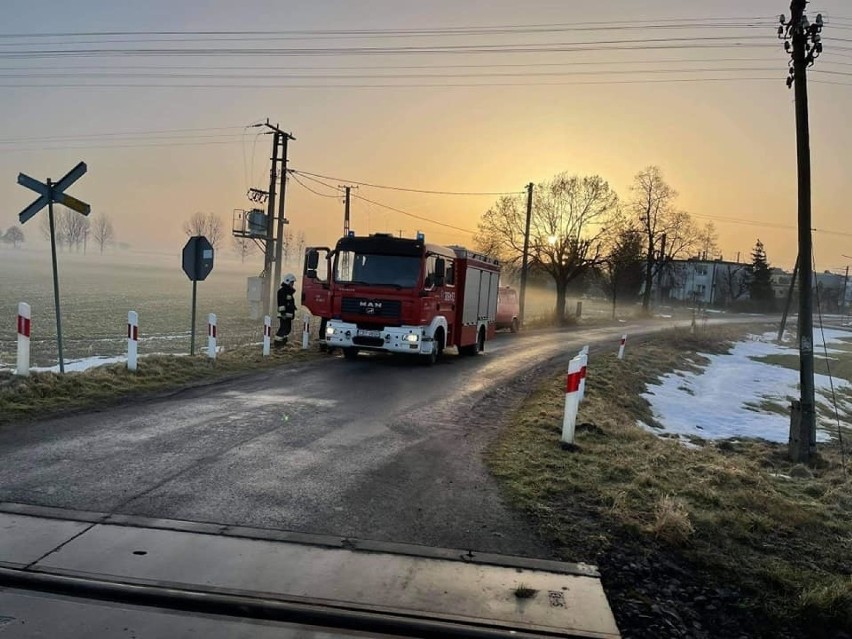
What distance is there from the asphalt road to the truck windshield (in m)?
4.32

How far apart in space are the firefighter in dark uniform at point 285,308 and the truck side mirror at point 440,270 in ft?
14.5

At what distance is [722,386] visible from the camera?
75.5ft

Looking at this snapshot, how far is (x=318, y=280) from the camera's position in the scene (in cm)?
1585

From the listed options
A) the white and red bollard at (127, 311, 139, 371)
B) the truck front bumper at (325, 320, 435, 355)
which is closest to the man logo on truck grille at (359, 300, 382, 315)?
the truck front bumper at (325, 320, 435, 355)

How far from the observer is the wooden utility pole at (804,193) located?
1133 centimetres

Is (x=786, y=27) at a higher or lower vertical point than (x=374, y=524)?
higher

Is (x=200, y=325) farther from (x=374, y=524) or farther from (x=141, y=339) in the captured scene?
Result: (x=374, y=524)

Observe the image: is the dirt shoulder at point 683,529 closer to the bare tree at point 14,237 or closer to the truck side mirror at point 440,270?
the truck side mirror at point 440,270

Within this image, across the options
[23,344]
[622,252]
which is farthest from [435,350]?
[622,252]

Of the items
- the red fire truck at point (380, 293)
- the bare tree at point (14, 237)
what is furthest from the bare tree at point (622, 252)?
the bare tree at point (14, 237)

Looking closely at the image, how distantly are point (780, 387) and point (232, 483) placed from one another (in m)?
24.1

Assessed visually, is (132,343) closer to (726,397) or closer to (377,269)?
(377,269)

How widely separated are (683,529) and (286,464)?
3680 mm

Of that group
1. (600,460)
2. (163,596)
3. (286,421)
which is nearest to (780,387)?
(600,460)
